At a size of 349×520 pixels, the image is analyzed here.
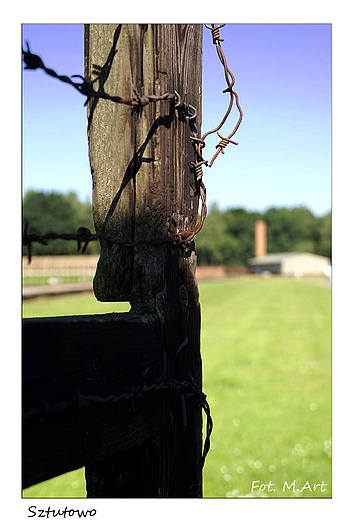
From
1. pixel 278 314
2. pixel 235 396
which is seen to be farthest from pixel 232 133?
pixel 278 314

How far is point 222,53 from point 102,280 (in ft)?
3.15

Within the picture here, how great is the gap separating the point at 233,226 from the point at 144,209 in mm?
77719

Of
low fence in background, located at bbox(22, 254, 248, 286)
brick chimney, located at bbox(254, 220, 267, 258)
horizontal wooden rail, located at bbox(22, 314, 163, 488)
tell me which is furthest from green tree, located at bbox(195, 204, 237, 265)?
horizontal wooden rail, located at bbox(22, 314, 163, 488)

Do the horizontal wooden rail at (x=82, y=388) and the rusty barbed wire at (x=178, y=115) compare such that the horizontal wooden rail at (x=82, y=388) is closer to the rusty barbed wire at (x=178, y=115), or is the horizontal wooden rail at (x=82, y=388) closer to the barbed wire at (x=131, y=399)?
the barbed wire at (x=131, y=399)

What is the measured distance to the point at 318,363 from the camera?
326 inches

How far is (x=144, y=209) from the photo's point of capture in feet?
4.23

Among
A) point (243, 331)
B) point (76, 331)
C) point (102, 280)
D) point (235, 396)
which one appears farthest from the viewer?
point (243, 331)

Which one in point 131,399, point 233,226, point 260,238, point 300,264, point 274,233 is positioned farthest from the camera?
point 274,233

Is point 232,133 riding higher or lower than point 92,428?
higher

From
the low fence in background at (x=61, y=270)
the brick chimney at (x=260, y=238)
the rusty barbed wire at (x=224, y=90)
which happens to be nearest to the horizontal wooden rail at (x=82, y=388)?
the rusty barbed wire at (x=224, y=90)

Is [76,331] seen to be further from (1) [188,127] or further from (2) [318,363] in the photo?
(2) [318,363]

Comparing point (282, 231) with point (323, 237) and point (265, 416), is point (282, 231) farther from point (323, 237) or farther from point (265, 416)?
point (265, 416)

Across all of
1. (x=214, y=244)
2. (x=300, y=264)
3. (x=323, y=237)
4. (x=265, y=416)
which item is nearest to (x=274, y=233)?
(x=323, y=237)

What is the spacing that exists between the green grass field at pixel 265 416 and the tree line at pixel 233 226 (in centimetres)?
3681
